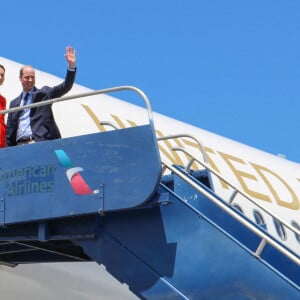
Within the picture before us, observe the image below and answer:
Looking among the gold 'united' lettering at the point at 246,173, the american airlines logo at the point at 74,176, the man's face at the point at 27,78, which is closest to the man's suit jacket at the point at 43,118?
the man's face at the point at 27,78

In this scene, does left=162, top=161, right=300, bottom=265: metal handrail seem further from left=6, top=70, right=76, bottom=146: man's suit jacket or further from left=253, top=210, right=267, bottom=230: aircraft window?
left=253, top=210, right=267, bottom=230: aircraft window

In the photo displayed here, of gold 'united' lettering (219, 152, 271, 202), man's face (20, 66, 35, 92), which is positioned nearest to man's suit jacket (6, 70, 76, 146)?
man's face (20, 66, 35, 92)

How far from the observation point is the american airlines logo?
723cm

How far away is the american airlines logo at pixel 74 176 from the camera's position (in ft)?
23.7

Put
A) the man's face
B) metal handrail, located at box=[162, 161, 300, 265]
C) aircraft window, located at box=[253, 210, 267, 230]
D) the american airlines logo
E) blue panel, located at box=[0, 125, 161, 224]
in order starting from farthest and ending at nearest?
1. aircraft window, located at box=[253, 210, 267, 230]
2. the man's face
3. the american airlines logo
4. blue panel, located at box=[0, 125, 161, 224]
5. metal handrail, located at box=[162, 161, 300, 265]

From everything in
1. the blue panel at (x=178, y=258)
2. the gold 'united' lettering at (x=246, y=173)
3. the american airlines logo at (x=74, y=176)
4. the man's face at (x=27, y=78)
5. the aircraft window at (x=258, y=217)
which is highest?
the man's face at (x=27, y=78)

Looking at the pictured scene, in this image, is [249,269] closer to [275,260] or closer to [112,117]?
[275,260]

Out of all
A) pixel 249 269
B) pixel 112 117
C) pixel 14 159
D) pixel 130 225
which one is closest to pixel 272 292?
pixel 249 269

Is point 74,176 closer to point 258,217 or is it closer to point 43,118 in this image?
point 43,118

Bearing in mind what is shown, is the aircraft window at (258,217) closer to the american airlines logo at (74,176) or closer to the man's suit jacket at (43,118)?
the man's suit jacket at (43,118)

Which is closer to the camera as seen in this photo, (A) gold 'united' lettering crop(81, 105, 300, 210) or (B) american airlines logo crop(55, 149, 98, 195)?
(B) american airlines logo crop(55, 149, 98, 195)

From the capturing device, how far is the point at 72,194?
7.27m

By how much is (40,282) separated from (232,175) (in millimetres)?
6242

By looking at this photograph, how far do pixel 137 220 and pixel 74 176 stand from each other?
657 mm
